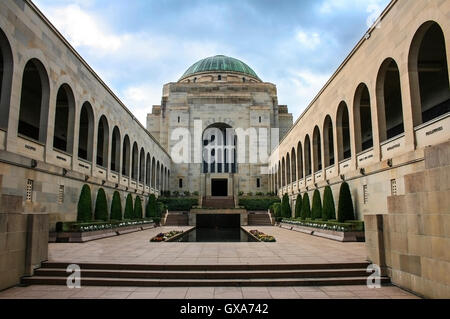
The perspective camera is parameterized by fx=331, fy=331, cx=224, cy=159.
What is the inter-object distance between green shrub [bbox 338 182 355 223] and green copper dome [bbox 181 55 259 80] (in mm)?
44677

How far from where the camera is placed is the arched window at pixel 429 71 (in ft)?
44.6

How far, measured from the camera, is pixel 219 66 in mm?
60344

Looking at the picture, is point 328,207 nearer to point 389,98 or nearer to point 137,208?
point 389,98

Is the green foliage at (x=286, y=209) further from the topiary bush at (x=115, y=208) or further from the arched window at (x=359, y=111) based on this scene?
the topiary bush at (x=115, y=208)

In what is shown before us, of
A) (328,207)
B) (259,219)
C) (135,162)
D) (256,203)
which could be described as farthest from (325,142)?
(135,162)

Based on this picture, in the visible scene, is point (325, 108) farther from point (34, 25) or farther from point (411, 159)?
point (34, 25)

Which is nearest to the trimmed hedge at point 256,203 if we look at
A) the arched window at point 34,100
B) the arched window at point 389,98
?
the arched window at point 389,98

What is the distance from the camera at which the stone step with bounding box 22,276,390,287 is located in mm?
8227

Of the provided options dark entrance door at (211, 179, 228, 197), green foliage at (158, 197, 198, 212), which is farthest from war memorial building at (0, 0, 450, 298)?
dark entrance door at (211, 179, 228, 197)

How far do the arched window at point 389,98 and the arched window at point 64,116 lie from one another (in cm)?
1649

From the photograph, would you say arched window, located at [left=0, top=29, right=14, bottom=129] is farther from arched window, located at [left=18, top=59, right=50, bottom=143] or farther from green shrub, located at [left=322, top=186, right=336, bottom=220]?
green shrub, located at [left=322, top=186, right=336, bottom=220]
